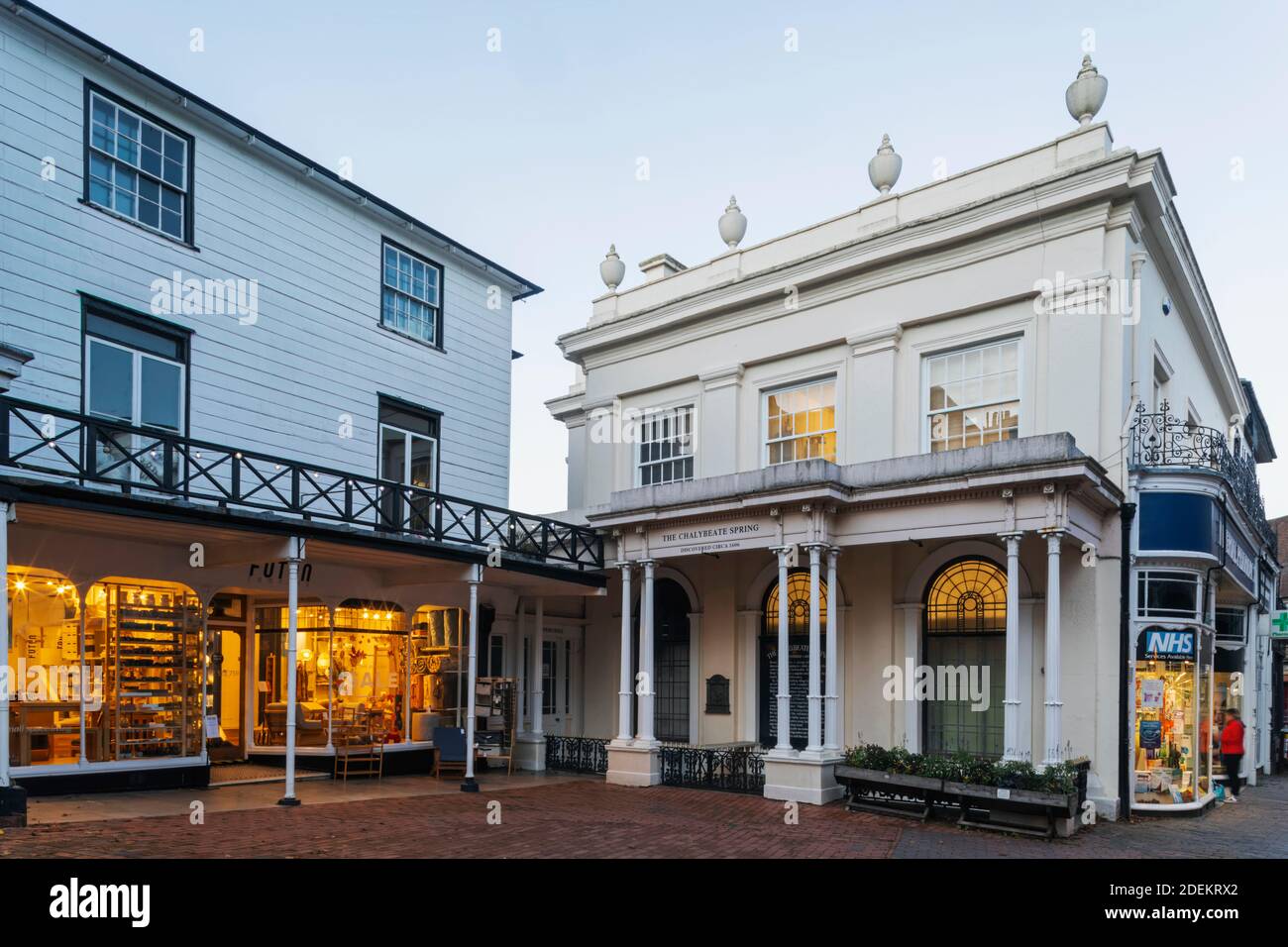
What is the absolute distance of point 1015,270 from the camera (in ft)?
51.3

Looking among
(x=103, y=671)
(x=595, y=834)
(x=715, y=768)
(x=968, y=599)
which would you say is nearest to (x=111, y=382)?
(x=103, y=671)

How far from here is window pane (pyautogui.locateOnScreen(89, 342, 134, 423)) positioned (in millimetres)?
14148

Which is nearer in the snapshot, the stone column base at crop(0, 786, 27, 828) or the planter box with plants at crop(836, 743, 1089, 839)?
the stone column base at crop(0, 786, 27, 828)

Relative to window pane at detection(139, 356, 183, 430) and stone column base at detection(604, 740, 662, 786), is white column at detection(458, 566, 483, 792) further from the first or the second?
window pane at detection(139, 356, 183, 430)

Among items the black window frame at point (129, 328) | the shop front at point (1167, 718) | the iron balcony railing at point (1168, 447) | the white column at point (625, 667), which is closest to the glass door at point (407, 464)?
the white column at point (625, 667)

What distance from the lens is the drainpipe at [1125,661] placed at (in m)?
13.8

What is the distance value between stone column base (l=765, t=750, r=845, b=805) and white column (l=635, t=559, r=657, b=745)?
2.51 meters

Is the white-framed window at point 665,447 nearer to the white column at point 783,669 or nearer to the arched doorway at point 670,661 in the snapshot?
the arched doorway at point 670,661

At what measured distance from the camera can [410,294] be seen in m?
19.7

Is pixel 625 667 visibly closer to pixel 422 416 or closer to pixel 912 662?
pixel 912 662

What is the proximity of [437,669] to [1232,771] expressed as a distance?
13.8 m

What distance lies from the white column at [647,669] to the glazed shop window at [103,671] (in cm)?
682

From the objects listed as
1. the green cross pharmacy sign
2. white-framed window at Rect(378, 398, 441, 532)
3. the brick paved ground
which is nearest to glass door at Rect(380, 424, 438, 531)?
white-framed window at Rect(378, 398, 441, 532)

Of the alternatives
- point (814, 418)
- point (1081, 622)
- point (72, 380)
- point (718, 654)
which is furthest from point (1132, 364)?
point (72, 380)
